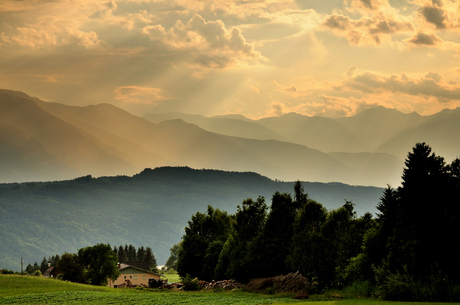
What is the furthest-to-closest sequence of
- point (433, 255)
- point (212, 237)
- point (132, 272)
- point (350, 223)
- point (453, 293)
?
1. point (132, 272)
2. point (212, 237)
3. point (350, 223)
4. point (433, 255)
5. point (453, 293)

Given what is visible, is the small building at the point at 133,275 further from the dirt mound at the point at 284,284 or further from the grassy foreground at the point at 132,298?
the dirt mound at the point at 284,284

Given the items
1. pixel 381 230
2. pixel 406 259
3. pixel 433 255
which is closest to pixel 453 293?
pixel 433 255

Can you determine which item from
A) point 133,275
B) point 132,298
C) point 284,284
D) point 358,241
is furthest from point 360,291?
point 133,275

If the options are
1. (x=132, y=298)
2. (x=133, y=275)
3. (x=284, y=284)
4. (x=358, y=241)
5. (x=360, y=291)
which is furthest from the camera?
(x=133, y=275)

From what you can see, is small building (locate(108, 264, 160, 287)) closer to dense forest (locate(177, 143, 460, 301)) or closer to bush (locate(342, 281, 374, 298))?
dense forest (locate(177, 143, 460, 301))

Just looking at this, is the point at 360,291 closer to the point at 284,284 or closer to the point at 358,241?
the point at 284,284

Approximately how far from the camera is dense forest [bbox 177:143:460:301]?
3897 cm

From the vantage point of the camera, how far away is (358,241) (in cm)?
6031

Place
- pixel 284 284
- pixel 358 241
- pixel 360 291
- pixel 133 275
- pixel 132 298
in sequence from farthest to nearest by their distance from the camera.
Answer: pixel 133 275
pixel 358 241
pixel 284 284
pixel 132 298
pixel 360 291

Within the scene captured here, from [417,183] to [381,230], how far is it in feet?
36.2

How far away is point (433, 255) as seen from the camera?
131 ft

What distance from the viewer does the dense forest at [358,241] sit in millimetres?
38969

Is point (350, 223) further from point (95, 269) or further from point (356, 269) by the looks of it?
point (95, 269)

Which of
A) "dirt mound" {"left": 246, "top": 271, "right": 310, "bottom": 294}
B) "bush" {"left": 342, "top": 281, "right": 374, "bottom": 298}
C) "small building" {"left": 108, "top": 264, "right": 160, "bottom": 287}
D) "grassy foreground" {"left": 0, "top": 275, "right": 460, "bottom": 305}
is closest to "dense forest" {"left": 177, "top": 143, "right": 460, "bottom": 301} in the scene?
"bush" {"left": 342, "top": 281, "right": 374, "bottom": 298}
